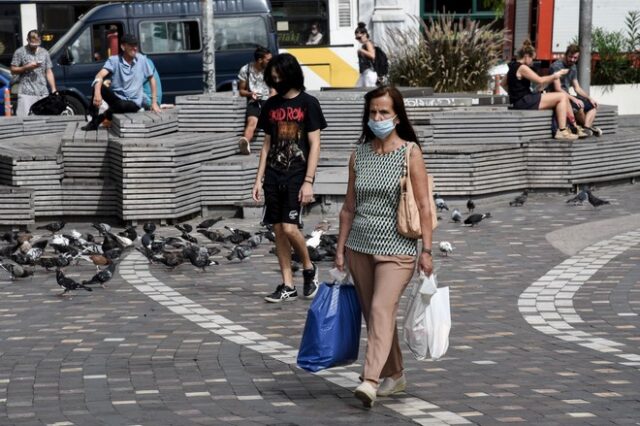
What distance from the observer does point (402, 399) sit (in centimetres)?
790

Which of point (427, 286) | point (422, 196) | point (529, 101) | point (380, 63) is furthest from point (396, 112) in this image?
point (380, 63)

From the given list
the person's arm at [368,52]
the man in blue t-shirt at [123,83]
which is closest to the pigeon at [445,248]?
the man in blue t-shirt at [123,83]

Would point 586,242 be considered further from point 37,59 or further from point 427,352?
point 37,59

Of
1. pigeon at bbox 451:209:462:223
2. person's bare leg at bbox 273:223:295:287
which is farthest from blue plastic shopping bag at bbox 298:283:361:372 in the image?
pigeon at bbox 451:209:462:223

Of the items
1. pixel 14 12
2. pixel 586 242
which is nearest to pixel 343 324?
pixel 586 242

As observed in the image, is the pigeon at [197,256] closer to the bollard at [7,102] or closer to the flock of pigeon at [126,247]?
the flock of pigeon at [126,247]

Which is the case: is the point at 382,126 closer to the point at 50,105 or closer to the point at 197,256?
the point at 197,256

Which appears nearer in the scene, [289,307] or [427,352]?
[427,352]

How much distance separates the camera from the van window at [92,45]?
2681cm

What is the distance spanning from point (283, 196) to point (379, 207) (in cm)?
308

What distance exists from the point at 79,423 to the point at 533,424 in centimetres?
224

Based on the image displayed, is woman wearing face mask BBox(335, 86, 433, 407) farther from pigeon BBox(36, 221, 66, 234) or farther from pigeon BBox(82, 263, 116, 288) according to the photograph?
pigeon BBox(36, 221, 66, 234)

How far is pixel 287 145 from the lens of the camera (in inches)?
427

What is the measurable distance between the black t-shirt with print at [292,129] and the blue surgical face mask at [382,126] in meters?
3.02
